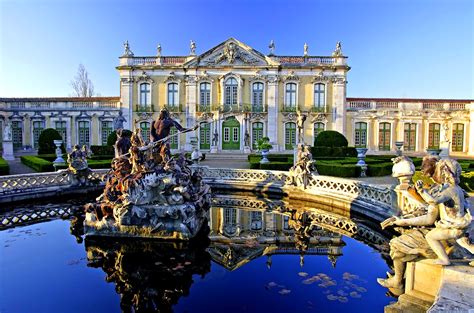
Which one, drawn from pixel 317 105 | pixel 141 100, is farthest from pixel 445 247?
pixel 141 100

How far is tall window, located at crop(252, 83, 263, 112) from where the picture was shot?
29.0 m

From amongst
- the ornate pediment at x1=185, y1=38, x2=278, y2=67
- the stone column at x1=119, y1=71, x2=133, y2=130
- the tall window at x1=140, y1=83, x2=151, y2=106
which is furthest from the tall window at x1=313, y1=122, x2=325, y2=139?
the stone column at x1=119, y1=71, x2=133, y2=130

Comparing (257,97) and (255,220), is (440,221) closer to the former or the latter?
(255,220)

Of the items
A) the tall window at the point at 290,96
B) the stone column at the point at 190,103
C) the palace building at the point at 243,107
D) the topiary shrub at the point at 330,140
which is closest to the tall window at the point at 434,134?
the palace building at the point at 243,107

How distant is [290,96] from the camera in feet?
95.7

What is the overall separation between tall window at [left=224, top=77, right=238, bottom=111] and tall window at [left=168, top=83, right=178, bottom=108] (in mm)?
4333

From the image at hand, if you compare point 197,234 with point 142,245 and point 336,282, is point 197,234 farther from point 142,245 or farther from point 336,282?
point 336,282

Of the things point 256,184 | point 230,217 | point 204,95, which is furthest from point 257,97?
point 230,217

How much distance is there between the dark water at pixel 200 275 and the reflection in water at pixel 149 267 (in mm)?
14

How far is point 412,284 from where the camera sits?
3.90 m

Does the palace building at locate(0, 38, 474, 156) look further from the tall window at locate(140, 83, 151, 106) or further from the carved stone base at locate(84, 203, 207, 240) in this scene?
the carved stone base at locate(84, 203, 207, 240)

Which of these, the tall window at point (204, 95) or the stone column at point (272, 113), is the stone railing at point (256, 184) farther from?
the tall window at point (204, 95)

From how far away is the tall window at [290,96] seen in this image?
95.5 feet

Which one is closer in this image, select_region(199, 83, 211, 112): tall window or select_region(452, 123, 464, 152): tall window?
select_region(452, 123, 464, 152): tall window
